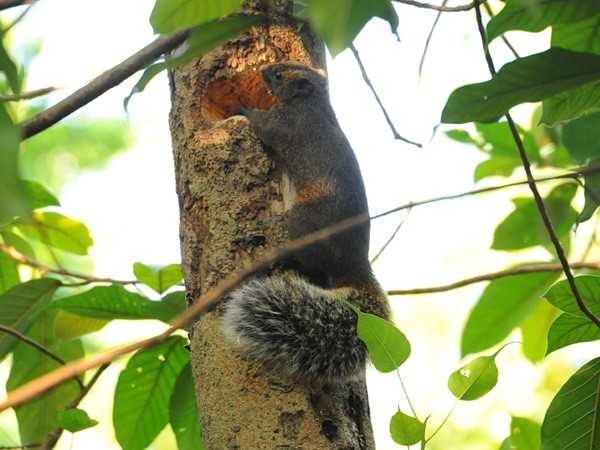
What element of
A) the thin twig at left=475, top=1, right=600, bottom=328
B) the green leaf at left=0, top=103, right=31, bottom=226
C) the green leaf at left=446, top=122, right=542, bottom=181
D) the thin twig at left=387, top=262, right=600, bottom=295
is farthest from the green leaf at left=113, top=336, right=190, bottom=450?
the green leaf at left=0, top=103, right=31, bottom=226

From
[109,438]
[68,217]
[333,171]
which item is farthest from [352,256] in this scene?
[109,438]

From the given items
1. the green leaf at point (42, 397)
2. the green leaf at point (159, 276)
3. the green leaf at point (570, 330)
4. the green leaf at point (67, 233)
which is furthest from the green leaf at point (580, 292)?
the green leaf at point (67, 233)

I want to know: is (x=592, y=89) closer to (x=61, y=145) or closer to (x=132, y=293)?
(x=132, y=293)

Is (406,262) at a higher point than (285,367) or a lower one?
higher

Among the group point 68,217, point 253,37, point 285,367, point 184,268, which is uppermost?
point 253,37

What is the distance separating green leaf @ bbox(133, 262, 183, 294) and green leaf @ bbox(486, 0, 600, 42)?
1490 mm

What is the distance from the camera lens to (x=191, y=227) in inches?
99.5

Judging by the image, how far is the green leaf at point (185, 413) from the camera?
109 inches

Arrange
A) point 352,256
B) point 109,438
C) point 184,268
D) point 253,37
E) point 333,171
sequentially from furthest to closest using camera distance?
point 109,438 < point 333,171 < point 352,256 < point 253,37 < point 184,268

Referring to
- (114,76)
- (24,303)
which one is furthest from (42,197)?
(114,76)

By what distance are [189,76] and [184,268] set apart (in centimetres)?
68

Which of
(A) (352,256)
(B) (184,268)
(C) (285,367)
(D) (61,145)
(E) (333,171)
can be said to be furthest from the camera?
(D) (61,145)

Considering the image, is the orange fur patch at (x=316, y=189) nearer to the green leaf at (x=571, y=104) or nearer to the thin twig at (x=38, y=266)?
the thin twig at (x=38, y=266)

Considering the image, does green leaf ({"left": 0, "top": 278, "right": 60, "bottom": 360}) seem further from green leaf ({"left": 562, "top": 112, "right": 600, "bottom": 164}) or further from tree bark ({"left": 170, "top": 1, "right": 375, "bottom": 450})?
green leaf ({"left": 562, "top": 112, "right": 600, "bottom": 164})
